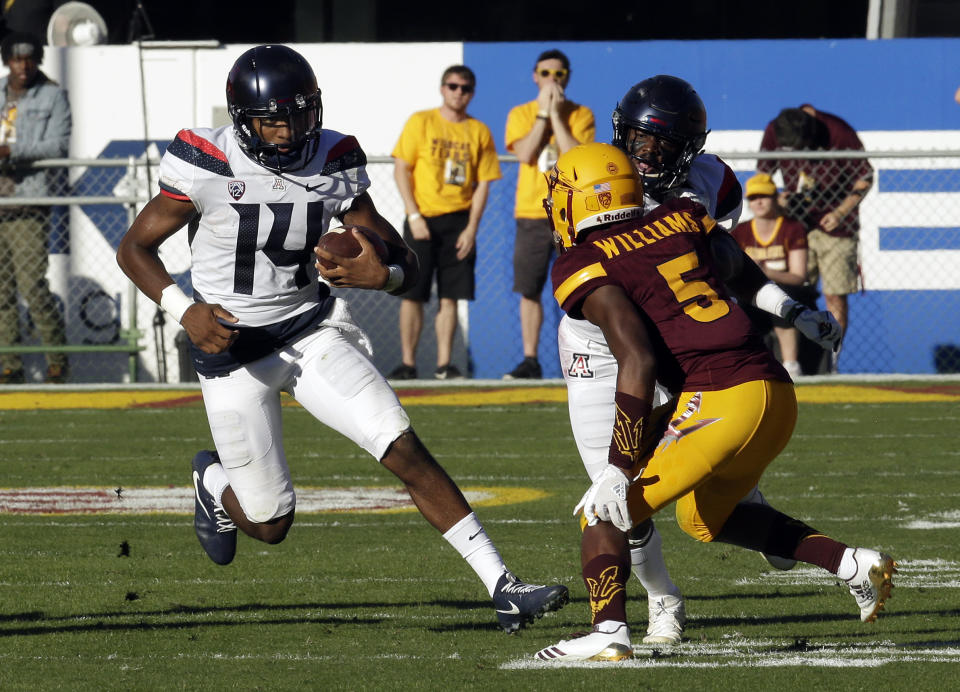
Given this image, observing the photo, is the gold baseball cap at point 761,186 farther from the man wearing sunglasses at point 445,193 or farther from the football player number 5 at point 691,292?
the football player number 5 at point 691,292

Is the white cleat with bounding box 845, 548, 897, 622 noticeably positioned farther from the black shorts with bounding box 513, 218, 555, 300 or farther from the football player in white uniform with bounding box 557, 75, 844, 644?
the black shorts with bounding box 513, 218, 555, 300

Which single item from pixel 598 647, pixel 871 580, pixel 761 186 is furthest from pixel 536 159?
pixel 598 647

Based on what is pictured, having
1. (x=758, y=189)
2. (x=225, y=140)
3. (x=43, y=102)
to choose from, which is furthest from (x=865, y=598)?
(x=43, y=102)

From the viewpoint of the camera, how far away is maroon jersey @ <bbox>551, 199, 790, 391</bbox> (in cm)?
412

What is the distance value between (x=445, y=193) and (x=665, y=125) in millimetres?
6219

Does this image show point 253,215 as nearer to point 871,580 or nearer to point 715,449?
point 715,449

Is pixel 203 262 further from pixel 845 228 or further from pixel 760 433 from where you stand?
pixel 845 228

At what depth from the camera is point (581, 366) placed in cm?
467

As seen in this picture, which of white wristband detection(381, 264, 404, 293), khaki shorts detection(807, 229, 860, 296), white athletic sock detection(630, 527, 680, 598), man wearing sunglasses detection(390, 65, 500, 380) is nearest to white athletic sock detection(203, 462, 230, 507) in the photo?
white wristband detection(381, 264, 404, 293)

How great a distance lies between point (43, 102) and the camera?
431 inches

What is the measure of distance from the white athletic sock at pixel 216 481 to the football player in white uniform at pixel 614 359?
1.33m

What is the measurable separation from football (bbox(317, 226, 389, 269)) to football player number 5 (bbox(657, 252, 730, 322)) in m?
0.98

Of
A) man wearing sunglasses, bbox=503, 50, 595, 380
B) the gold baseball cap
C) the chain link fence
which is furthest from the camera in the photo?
the chain link fence

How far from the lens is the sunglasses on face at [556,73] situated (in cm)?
1048
